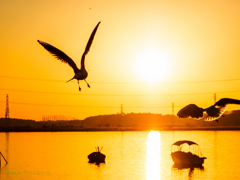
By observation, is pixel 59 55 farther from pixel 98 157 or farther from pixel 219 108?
pixel 98 157

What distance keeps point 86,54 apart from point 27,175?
157ft

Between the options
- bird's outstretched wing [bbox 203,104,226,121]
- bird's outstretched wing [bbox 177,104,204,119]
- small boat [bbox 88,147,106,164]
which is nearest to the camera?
bird's outstretched wing [bbox 203,104,226,121]

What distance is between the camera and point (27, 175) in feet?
225

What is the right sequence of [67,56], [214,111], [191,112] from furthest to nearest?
[191,112] < [214,111] < [67,56]

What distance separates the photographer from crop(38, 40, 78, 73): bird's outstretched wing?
24797 millimetres

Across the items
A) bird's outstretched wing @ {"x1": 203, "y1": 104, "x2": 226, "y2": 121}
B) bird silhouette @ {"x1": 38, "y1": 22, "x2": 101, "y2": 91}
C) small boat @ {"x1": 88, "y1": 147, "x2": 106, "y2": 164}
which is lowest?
small boat @ {"x1": 88, "y1": 147, "x2": 106, "y2": 164}

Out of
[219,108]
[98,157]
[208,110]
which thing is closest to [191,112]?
[208,110]

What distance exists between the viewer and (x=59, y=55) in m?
25.3

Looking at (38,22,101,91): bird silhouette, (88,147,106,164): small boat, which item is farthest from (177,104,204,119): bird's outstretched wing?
(88,147,106,164): small boat

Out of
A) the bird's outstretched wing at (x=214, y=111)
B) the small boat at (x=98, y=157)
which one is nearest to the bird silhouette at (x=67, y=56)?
the bird's outstretched wing at (x=214, y=111)

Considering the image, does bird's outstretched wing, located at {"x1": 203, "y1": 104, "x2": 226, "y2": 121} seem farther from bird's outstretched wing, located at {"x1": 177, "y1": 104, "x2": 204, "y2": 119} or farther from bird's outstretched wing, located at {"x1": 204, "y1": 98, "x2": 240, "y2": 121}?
bird's outstretched wing, located at {"x1": 177, "y1": 104, "x2": 204, "y2": 119}

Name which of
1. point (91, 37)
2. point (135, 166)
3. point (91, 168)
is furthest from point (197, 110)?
point (135, 166)

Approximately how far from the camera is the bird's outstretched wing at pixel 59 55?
24797 millimetres

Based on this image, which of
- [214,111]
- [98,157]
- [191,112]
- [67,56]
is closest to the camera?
[67,56]
